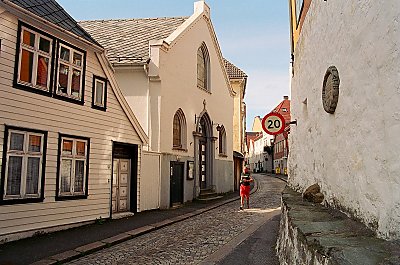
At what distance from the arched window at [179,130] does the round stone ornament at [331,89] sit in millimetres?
13140

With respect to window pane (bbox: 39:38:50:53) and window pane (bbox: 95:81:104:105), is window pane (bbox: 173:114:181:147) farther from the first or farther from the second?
window pane (bbox: 39:38:50:53)

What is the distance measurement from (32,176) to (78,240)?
2.01 meters

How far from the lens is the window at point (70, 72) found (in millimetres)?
10781

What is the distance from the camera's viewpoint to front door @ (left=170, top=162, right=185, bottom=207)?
56.3ft

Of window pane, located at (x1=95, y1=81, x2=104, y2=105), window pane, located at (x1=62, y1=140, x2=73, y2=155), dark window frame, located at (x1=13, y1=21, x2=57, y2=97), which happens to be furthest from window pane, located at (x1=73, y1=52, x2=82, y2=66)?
window pane, located at (x1=62, y1=140, x2=73, y2=155)

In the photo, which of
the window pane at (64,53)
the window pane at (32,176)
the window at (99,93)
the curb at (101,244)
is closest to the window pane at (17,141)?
the window pane at (32,176)

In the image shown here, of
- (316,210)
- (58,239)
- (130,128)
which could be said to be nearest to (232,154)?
(130,128)

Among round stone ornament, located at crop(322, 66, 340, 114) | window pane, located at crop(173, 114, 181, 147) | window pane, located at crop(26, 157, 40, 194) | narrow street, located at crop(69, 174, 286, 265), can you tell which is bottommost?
narrow street, located at crop(69, 174, 286, 265)

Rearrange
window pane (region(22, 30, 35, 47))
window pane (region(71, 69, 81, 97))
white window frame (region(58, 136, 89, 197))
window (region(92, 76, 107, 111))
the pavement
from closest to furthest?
the pavement < window pane (region(22, 30, 35, 47)) < white window frame (region(58, 136, 89, 197)) < window pane (region(71, 69, 81, 97)) < window (region(92, 76, 107, 111))

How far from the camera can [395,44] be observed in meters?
3.28

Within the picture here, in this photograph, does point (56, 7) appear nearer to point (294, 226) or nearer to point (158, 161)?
point (158, 161)

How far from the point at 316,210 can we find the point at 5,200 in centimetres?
685

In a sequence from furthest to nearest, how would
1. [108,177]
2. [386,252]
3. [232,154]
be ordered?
[232,154] < [108,177] < [386,252]

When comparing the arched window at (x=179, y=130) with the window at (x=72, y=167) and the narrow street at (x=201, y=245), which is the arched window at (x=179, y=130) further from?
the window at (x=72, y=167)
